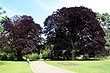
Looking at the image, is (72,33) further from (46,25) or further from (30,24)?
(30,24)

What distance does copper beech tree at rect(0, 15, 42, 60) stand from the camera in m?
33.8

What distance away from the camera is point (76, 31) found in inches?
1384

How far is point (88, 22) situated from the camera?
32219 mm

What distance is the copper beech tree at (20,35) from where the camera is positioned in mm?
33812

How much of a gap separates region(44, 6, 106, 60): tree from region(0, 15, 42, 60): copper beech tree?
469 centimetres

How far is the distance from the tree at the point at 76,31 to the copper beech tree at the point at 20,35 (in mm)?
4694

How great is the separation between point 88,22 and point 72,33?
251 inches

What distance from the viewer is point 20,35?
1427 inches

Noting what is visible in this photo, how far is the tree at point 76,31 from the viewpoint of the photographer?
1255 inches

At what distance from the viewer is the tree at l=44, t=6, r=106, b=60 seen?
31.9 metres

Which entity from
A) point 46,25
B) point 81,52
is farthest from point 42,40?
point 81,52

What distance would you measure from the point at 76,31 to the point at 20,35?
1759cm

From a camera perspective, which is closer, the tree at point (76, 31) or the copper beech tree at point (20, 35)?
the tree at point (76, 31)

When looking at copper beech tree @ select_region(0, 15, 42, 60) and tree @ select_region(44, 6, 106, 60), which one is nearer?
tree @ select_region(44, 6, 106, 60)
